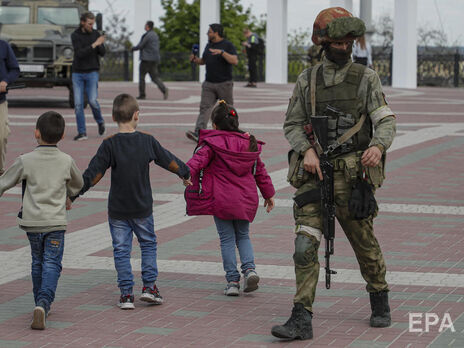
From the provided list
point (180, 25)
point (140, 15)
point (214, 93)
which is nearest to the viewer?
point (214, 93)

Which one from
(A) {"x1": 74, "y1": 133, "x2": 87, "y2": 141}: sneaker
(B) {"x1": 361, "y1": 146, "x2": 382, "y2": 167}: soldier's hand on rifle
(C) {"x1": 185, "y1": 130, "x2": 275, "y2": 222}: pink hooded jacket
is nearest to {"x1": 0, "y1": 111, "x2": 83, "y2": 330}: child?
(C) {"x1": 185, "y1": 130, "x2": 275, "y2": 222}: pink hooded jacket


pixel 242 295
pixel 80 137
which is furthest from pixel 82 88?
pixel 242 295

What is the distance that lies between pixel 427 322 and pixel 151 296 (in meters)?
1.65

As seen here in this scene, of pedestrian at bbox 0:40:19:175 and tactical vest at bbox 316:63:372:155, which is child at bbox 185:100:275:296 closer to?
tactical vest at bbox 316:63:372:155

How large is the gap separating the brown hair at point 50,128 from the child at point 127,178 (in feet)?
0.99

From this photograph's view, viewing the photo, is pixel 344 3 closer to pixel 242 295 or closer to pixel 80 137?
pixel 80 137

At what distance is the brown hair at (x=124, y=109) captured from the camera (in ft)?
20.7

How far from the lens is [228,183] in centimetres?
670

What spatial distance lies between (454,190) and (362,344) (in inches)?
244

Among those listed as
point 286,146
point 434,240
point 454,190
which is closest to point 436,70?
→ point 286,146

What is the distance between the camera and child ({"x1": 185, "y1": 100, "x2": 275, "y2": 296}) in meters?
6.66

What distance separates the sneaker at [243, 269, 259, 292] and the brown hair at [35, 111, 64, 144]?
1.52 metres

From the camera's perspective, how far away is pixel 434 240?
332 inches

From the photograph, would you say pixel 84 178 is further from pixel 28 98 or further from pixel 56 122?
pixel 28 98
